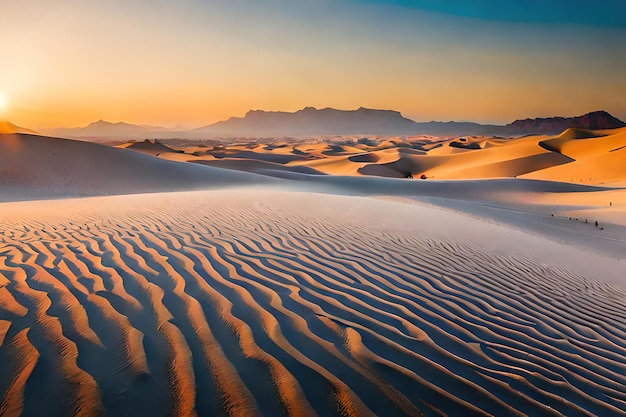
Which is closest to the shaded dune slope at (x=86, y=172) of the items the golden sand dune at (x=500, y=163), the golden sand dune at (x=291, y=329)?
the golden sand dune at (x=500, y=163)

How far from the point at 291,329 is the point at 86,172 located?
19950mm

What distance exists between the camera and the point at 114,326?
9.07 ft

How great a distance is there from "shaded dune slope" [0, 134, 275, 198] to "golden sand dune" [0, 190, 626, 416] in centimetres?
1349

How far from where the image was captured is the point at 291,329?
9.42 ft

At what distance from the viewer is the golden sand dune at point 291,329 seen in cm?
212

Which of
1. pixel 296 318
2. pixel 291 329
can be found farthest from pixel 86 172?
pixel 291 329

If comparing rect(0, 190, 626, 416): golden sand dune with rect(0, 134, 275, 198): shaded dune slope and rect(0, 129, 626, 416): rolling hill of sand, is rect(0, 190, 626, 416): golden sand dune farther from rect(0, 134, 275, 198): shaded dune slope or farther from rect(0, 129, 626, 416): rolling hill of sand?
rect(0, 134, 275, 198): shaded dune slope

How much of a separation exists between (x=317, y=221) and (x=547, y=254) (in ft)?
14.4

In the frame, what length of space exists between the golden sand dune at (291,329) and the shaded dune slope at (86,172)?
44.2 ft

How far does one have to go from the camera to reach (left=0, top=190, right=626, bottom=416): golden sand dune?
6.94 feet

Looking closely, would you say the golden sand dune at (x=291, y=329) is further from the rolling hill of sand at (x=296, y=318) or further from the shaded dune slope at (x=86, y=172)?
the shaded dune slope at (x=86, y=172)

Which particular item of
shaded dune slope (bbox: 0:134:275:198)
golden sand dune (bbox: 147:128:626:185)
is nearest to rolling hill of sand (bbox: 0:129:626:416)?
shaded dune slope (bbox: 0:134:275:198)

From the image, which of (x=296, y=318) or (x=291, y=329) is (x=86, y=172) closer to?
(x=296, y=318)

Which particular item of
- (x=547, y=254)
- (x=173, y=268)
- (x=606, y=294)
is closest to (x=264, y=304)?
(x=173, y=268)
